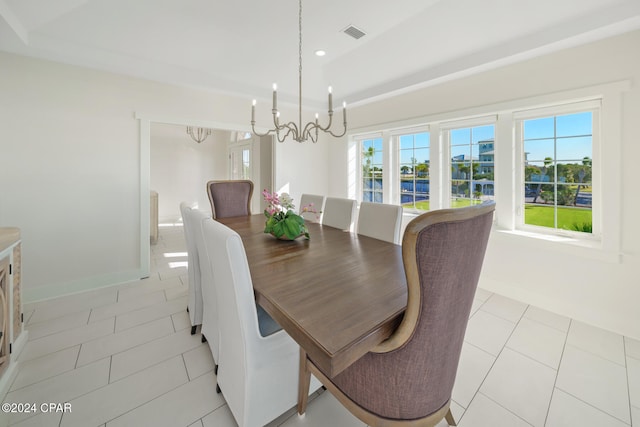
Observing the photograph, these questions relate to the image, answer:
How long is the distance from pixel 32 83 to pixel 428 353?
12.8ft

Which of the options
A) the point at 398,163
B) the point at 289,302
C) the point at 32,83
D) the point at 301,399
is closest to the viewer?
the point at 289,302

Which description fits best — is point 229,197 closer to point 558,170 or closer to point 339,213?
point 339,213

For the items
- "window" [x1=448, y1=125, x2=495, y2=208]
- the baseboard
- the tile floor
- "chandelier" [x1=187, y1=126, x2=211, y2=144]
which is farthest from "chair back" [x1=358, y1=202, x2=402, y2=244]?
"chandelier" [x1=187, y1=126, x2=211, y2=144]

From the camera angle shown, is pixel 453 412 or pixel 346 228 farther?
pixel 346 228

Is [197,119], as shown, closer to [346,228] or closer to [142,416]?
[346,228]

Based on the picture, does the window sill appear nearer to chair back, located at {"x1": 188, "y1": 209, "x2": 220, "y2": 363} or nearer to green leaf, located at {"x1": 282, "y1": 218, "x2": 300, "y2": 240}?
green leaf, located at {"x1": 282, "y1": 218, "x2": 300, "y2": 240}

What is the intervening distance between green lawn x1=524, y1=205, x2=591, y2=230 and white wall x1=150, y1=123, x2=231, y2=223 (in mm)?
6853

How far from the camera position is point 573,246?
2.35 metres

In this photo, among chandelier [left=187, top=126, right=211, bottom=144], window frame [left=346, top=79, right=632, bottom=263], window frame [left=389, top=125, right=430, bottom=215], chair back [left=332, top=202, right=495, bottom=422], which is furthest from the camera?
chandelier [left=187, top=126, right=211, bottom=144]

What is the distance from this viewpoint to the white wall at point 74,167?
2512mm

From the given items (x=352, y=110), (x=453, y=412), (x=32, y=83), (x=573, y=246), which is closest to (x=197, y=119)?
(x=32, y=83)

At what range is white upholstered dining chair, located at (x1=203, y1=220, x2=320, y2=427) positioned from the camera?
3.59ft

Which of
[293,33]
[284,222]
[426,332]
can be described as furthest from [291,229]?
[293,33]

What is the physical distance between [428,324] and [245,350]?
2.59 ft
